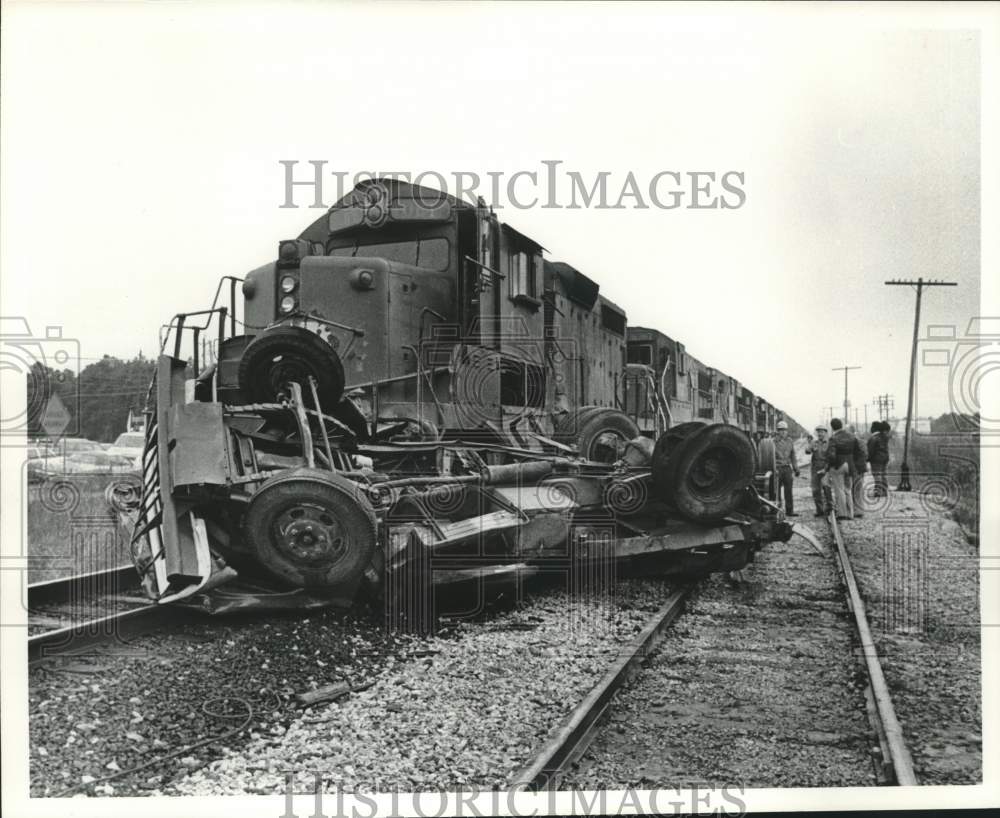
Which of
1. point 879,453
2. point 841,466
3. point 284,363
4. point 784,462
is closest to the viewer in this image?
point 284,363

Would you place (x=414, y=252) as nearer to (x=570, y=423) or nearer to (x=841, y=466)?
(x=570, y=423)

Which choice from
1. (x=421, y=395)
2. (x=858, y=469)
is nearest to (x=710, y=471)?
(x=421, y=395)

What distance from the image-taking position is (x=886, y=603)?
5.75 m

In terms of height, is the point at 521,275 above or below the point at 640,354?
above

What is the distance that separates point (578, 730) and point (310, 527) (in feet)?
5.61

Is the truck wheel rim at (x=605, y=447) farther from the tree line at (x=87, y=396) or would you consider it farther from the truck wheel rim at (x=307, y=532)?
the tree line at (x=87, y=396)

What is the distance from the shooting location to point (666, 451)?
245 inches

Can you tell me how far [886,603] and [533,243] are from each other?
12.4 ft

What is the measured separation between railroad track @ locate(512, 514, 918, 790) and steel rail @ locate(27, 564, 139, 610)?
123 inches

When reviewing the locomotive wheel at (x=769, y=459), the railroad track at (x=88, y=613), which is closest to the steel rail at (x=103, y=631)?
the railroad track at (x=88, y=613)

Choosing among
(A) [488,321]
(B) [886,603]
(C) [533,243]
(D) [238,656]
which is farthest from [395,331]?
(B) [886,603]

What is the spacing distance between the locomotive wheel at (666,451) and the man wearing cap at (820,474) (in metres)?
3.58

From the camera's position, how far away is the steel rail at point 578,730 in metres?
3.44

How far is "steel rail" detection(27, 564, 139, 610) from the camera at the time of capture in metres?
4.95
